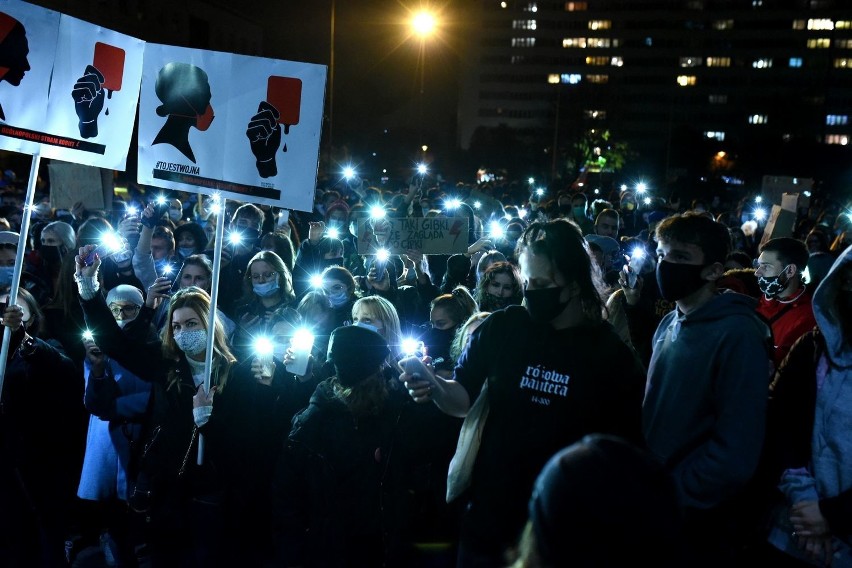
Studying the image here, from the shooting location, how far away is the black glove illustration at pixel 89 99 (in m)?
5.50

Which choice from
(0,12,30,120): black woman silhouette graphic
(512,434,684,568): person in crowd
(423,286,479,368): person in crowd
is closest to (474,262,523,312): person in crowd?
(423,286,479,368): person in crowd

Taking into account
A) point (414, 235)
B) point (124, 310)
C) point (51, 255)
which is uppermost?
point (414, 235)

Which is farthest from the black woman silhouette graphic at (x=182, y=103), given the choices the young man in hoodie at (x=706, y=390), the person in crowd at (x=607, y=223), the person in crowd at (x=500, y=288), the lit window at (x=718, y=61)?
the lit window at (x=718, y=61)

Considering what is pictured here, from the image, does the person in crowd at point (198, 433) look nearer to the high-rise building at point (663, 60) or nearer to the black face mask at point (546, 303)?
the black face mask at point (546, 303)

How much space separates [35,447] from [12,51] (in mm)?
2553

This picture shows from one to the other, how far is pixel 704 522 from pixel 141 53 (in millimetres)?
4712

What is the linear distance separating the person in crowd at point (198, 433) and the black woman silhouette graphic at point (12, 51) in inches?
49.7

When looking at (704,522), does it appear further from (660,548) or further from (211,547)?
(211,547)

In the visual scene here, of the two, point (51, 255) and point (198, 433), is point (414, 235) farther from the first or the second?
point (198, 433)

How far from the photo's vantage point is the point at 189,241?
9.08 metres

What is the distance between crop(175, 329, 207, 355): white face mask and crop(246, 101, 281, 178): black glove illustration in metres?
1.19

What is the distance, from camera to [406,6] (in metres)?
69.7

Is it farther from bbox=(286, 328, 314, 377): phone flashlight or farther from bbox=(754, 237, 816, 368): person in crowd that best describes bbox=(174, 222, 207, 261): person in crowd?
bbox=(754, 237, 816, 368): person in crowd

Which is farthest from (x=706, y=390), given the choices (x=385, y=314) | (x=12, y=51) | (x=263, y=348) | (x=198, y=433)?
(x=12, y=51)
